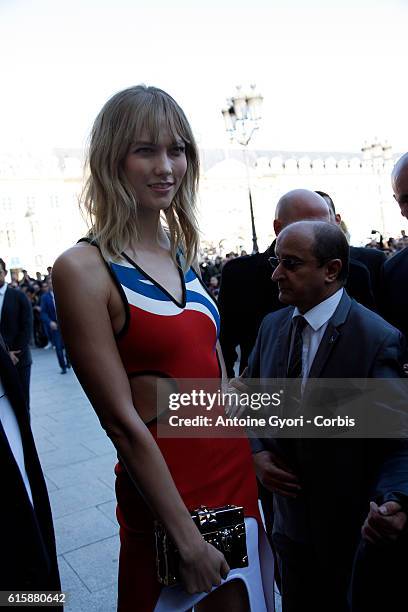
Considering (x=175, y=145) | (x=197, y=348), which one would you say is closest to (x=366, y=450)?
(x=197, y=348)

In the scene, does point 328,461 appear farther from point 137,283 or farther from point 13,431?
point 13,431

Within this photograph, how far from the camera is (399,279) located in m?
2.01

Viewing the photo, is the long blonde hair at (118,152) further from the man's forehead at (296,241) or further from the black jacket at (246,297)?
the black jacket at (246,297)

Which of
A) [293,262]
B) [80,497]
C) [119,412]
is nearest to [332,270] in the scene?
[293,262]

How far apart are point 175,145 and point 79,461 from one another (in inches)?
146

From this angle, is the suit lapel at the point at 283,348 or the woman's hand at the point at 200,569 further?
the suit lapel at the point at 283,348

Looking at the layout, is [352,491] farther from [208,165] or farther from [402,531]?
[208,165]

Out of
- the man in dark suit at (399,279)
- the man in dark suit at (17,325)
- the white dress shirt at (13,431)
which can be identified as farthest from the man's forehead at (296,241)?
the man in dark suit at (17,325)

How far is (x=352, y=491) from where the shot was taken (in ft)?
4.41

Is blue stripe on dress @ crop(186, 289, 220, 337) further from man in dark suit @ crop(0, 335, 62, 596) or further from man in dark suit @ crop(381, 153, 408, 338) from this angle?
man in dark suit @ crop(381, 153, 408, 338)

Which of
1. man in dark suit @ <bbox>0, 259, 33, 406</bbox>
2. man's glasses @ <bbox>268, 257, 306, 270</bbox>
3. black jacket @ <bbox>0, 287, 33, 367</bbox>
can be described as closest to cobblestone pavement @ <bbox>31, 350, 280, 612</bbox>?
man in dark suit @ <bbox>0, 259, 33, 406</bbox>

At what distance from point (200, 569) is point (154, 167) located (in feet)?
2.83

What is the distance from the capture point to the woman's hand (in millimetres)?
1069

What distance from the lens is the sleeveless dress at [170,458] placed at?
1147 mm
